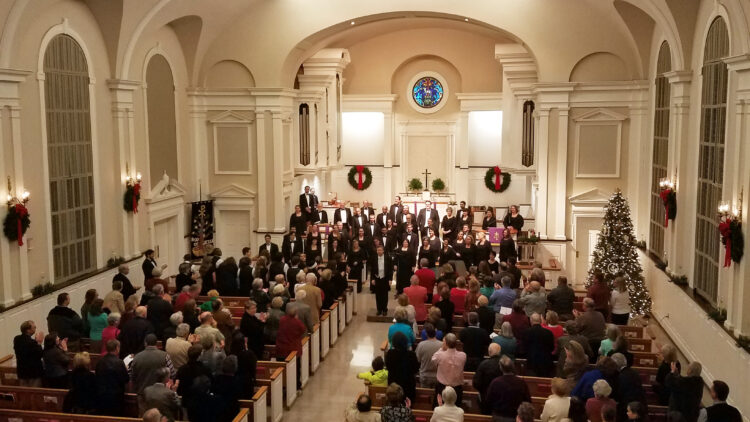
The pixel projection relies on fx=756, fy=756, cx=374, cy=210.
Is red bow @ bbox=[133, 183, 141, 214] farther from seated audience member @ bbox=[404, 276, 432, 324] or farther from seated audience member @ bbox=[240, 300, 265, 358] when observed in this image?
seated audience member @ bbox=[404, 276, 432, 324]

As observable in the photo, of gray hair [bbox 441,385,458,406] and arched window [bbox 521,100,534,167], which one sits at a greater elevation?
arched window [bbox 521,100,534,167]

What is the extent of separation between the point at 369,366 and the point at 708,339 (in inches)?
241

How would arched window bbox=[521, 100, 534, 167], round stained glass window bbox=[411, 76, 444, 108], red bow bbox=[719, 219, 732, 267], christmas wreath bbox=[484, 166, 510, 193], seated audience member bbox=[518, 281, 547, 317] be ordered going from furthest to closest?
round stained glass window bbox=[411, 76, 444, 108] < christmas wreath bbox=[484, 166, 510, 193] < arched window bbox=[521, 100, 534, 167] < seated audience member bbox=[518, 281, 547, 317] < red bow bbox=[719, 219, 732, 267]

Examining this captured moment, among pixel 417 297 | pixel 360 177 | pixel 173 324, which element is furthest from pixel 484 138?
pixel 173 324

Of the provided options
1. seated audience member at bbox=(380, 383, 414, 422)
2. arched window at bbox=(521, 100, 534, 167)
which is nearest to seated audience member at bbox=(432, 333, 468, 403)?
seated audience member at bbox=(380, 383, 414, 422)

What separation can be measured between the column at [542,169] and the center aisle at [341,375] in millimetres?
6294

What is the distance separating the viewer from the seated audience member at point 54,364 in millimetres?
10406

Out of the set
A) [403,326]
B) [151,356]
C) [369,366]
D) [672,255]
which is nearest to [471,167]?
[672,255]

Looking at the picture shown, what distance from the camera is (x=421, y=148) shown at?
30656 mm

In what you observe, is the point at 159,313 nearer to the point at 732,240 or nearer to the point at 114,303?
the point at 114,303

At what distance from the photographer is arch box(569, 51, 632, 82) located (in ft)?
67.9

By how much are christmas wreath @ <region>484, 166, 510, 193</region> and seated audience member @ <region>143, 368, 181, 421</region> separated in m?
21.4

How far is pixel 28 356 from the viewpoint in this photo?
10477 mm

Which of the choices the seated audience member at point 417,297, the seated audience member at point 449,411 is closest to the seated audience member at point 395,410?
the seated audience member at point 449,411
